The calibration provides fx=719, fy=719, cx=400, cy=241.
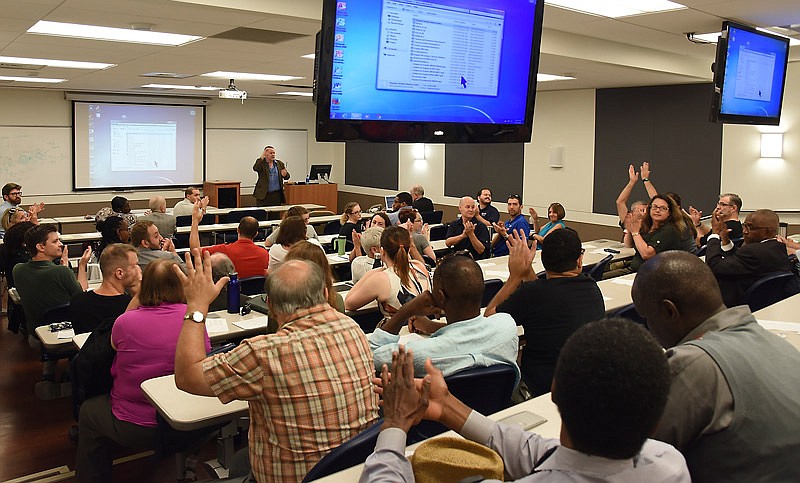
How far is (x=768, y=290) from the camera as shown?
5.25 metres

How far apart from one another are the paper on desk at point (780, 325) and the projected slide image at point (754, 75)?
2.37 m

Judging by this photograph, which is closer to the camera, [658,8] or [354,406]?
[354,406]

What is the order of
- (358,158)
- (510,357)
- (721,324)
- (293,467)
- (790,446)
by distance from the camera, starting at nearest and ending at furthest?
(790,446), (721,324), (293,467), (510,357), (358,158)

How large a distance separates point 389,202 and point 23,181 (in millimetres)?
7108

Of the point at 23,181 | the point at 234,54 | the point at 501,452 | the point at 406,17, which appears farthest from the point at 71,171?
the point at 501,452

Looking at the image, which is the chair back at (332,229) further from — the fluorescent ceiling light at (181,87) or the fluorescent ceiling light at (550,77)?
the fluorescent ceiling light at (181,87)

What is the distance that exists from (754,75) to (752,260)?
1.58m

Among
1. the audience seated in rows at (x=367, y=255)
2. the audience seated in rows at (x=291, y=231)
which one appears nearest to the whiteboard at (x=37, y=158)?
the audience seated in rows at (x=291, y=231)

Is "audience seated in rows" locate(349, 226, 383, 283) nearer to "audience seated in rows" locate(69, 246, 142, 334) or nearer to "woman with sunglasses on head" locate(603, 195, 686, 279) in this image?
"audience seated in rows" locate(69, 246, 142, 334)

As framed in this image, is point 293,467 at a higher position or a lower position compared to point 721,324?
lower

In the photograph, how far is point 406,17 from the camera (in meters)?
3.08

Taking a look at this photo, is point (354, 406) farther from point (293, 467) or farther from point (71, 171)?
point (71, 171)

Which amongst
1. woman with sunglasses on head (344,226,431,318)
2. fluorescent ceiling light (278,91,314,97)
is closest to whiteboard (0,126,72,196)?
fluorescent ceiling light (278,91,314,97)

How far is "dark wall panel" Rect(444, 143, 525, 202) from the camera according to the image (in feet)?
43.2
